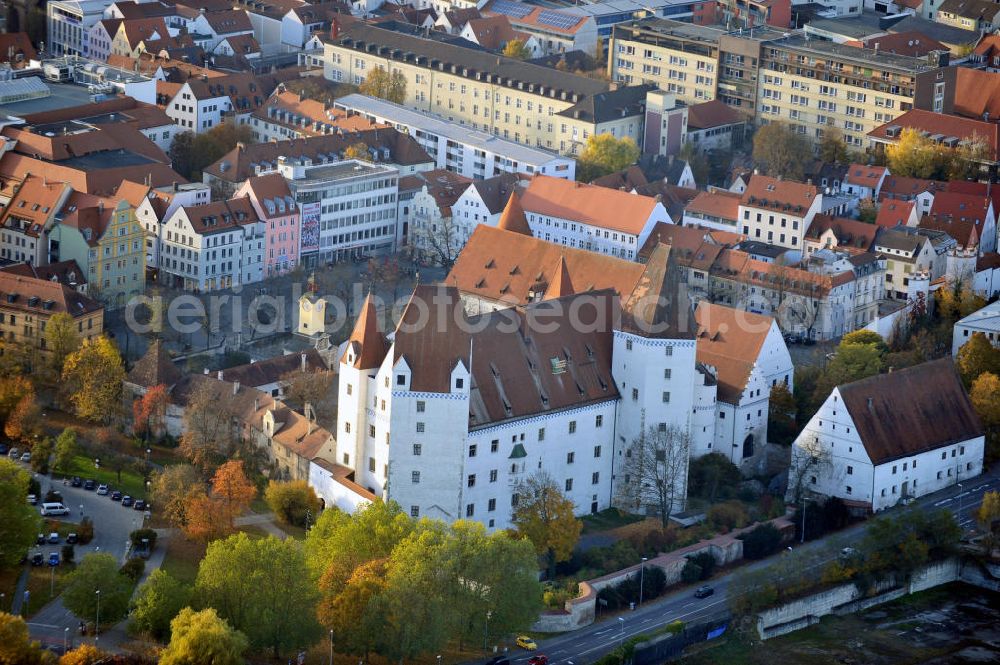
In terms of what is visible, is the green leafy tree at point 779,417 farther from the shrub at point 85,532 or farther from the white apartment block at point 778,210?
the shrub at point 85,532

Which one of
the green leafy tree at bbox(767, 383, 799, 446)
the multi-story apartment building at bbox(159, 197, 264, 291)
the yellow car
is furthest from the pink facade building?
the yellow car

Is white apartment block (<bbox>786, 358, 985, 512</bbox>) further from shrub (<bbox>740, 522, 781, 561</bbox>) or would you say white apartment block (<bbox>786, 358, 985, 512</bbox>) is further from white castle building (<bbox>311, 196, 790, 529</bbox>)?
shrub (<bbox>740, 522, 781, 561</bbox>)

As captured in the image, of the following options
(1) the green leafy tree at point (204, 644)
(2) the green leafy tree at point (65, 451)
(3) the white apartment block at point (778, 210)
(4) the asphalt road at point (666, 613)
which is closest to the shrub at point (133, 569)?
(1) the green leafy tree at point (204, 644)

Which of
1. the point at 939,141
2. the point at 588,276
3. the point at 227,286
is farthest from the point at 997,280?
the point at 227,286

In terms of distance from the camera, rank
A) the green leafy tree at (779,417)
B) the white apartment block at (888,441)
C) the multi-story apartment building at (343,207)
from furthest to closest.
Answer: the multi-story apartment building at (343,207)
the green leafy tree at (779,417)
the white apartment block at (888,441)

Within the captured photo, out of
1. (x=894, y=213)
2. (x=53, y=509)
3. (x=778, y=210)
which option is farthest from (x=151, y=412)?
(x=894, y=213)

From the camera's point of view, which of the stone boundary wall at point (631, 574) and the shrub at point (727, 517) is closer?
the stone boundary wall at point (631, 574)

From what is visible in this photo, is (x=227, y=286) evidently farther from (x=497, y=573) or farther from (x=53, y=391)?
(x=497, y=573)
